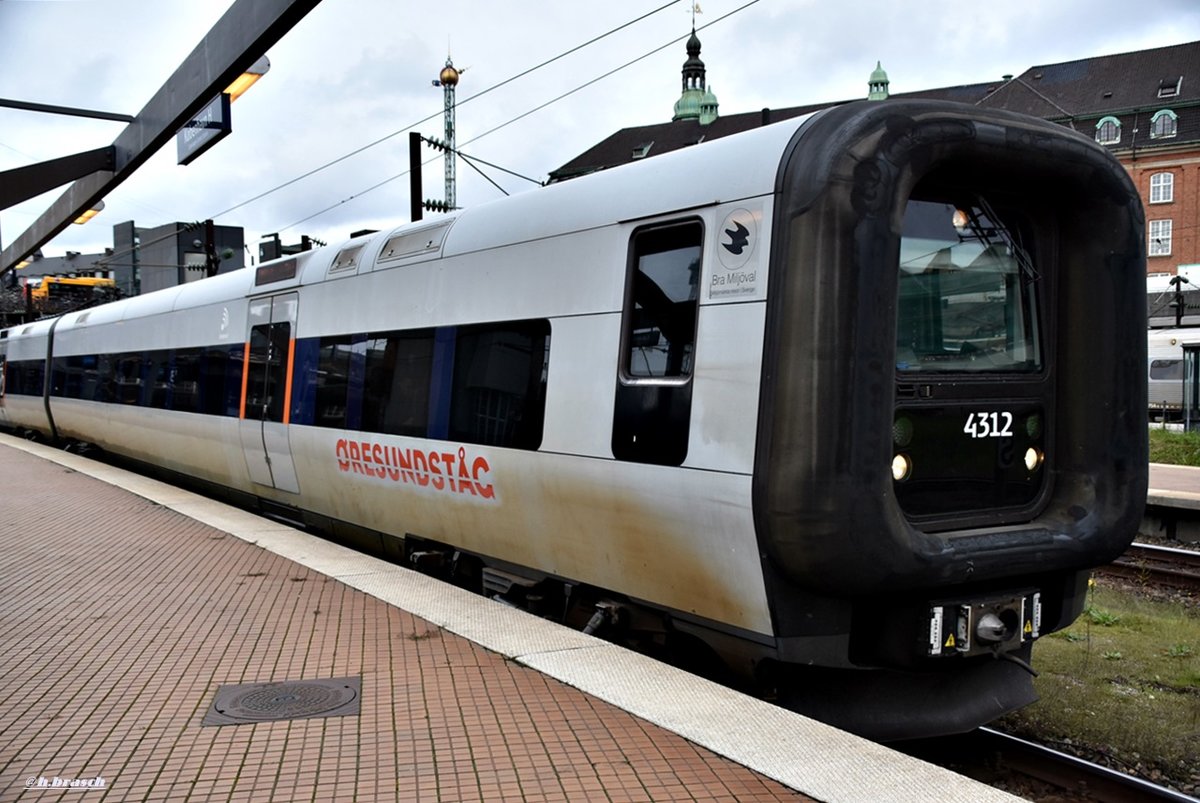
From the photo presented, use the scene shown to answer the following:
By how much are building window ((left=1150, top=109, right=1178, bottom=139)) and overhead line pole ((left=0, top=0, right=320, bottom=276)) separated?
63.5 metres

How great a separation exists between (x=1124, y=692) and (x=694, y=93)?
8686 centimetres

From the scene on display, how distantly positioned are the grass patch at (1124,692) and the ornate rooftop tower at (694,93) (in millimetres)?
83038

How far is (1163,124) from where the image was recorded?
6081cm

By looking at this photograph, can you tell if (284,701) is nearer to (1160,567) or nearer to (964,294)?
(964,294)

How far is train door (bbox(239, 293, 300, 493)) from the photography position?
9711 millimetres

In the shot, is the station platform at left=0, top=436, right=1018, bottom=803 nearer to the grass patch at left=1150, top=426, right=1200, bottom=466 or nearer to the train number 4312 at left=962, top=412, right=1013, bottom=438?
the train number 4312 at left=962, top=412, right=1013, bottom=438

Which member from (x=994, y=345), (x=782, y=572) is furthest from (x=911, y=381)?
(x=782, y=572)

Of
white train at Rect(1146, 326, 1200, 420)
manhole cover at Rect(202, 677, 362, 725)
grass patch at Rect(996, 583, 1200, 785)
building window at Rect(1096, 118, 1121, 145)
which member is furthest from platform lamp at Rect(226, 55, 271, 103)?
building window at Rect(1096, 118, 1121, 145)

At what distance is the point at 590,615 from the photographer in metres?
6.09

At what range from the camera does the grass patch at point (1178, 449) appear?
18.9m

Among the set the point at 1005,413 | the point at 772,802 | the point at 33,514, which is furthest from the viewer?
the point at 33,514

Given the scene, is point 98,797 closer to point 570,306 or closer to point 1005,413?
point 570,306

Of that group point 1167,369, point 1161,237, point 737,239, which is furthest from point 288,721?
point 1161,237

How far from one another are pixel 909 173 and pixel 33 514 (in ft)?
33.8
